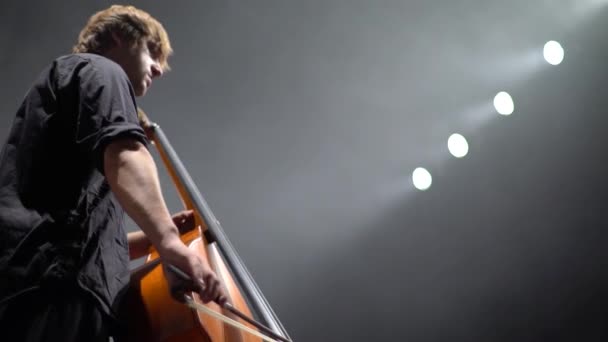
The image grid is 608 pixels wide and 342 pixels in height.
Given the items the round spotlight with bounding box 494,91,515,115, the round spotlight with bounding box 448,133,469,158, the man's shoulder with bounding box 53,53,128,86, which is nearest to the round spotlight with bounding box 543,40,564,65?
the round spotlight with bounding box 494,91,515,115

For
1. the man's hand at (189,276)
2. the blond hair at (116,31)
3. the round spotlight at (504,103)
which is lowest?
the man's hand at (189,276)

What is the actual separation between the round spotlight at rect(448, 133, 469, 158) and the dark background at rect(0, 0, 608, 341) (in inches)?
1.6

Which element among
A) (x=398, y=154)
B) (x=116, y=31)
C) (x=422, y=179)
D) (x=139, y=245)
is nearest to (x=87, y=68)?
(x=116, y=31)

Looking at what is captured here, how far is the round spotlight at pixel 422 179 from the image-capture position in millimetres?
3648

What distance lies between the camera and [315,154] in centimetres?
345

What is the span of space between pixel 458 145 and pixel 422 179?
330 millimetres

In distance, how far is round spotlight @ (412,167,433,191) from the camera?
3648mm

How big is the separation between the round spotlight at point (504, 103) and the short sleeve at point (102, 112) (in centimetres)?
294

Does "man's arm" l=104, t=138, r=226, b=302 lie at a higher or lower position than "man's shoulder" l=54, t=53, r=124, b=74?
lower

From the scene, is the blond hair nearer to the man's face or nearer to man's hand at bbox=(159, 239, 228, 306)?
the man's face

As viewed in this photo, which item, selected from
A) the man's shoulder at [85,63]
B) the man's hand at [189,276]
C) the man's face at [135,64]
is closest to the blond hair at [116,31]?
the man's face at [135,64]

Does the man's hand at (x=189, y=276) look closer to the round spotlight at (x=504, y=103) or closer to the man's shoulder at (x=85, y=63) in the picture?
the man's shoulder at (x=85, y=63)

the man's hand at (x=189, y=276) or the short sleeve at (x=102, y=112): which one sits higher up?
the short sleeve at (x=102, y=112)

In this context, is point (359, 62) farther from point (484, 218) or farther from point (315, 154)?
point (484, 218)
